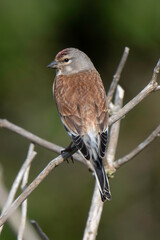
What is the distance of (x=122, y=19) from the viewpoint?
526 centimetres

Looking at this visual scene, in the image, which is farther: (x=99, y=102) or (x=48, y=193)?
(x=48, y=193)

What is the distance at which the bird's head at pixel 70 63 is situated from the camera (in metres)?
4.33

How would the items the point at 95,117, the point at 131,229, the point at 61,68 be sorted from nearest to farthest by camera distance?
the point at 95,117
the point at 61,68
the point at 131,229

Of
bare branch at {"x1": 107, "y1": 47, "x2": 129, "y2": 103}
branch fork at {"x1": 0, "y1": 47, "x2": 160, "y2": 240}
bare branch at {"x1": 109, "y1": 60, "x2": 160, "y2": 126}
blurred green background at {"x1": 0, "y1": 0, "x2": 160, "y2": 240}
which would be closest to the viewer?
branch fork at {"x1": 0, "y1": 47, "x2": 160, "y2": 240}

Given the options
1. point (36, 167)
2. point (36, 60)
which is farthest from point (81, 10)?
point (36, 167)

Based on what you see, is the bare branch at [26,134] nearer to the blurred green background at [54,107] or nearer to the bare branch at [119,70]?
the bare branch at [119,70]

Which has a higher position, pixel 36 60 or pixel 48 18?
pixel 48 18

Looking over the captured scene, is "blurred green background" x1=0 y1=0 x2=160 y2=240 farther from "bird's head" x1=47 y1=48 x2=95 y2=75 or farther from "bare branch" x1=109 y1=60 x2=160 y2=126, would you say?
"bare branch" x1=109 y1=60 x2=160 y2=126

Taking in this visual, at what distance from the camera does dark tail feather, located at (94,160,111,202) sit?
9.49ft

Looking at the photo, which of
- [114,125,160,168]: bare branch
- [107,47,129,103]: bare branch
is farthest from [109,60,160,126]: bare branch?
[107,47,129,103]: bare branch

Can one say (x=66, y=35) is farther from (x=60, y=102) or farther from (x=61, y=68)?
(x=60, y=102)

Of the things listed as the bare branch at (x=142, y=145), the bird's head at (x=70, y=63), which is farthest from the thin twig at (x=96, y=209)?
the bird's head at (x=70, y=63)

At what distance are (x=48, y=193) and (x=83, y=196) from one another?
392 mm

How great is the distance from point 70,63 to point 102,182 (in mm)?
1607
